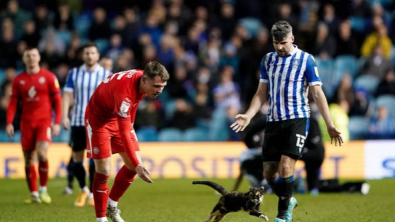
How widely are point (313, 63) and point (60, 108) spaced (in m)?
4.46

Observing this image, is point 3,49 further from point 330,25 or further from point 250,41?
point 330,25

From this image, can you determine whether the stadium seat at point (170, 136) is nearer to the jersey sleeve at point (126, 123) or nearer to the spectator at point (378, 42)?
the spectator at point (378, 42)

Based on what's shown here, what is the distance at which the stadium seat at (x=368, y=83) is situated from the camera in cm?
1797

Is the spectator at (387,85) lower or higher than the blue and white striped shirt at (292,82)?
lower

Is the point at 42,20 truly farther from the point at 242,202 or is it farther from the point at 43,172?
the point at 242,202

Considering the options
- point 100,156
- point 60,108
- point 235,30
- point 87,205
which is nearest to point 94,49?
point 60,108

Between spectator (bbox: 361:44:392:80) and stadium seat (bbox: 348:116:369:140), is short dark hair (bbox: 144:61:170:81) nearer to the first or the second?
stadium seat (bbox: 348:116:369:140)

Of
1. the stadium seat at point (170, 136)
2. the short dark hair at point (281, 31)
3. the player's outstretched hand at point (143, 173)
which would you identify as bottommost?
the stadium seat at point (170, 136)

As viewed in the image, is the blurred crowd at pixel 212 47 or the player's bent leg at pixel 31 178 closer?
the player's bent leg at pixel 31 178

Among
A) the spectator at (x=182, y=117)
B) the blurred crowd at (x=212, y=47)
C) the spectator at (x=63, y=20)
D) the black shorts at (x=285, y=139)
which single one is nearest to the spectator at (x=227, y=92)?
the blurred crowd at (x=212, y=47)

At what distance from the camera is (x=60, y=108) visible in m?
11.3

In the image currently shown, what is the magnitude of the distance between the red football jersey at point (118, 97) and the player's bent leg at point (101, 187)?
0.47 meters

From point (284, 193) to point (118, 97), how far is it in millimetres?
2011

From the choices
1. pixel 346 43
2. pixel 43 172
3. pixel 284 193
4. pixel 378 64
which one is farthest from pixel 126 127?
pixel 346 43
